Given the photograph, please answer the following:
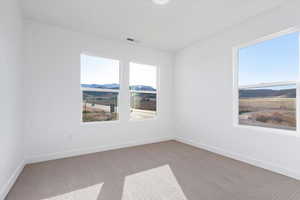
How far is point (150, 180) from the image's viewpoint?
217 cm

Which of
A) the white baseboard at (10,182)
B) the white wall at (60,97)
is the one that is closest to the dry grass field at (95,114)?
the white wall at (60,97)

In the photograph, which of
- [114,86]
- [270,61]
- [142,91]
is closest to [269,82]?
[270,61]

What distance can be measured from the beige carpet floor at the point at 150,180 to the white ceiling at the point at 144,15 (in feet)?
8.66

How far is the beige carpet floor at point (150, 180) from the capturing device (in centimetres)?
182

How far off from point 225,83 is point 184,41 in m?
1.47

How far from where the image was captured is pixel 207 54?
3.52 m

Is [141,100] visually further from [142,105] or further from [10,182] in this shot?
[10,182]

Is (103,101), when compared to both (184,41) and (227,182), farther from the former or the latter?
(227,182)

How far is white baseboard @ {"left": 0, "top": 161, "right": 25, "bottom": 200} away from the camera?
5.63 ft

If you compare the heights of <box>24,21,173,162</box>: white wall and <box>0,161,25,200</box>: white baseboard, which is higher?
<box>24,21,173,162</box>: white wall

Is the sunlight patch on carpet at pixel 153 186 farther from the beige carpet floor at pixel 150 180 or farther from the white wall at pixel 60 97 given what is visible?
the white wall at pixel 60 97

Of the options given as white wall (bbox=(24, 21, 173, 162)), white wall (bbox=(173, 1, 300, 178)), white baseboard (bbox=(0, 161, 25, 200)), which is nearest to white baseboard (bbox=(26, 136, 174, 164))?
white wall (bbox=(24, 21, 173, 162))

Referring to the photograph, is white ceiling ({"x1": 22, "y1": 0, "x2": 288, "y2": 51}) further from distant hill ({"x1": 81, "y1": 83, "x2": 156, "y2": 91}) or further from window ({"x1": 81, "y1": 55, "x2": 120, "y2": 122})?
distant hill ({"x1": 81, "y1": 83, "x2": 156, "y2": 91})

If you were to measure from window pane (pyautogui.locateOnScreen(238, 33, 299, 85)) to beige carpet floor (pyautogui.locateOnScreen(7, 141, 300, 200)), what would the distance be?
1.59m
